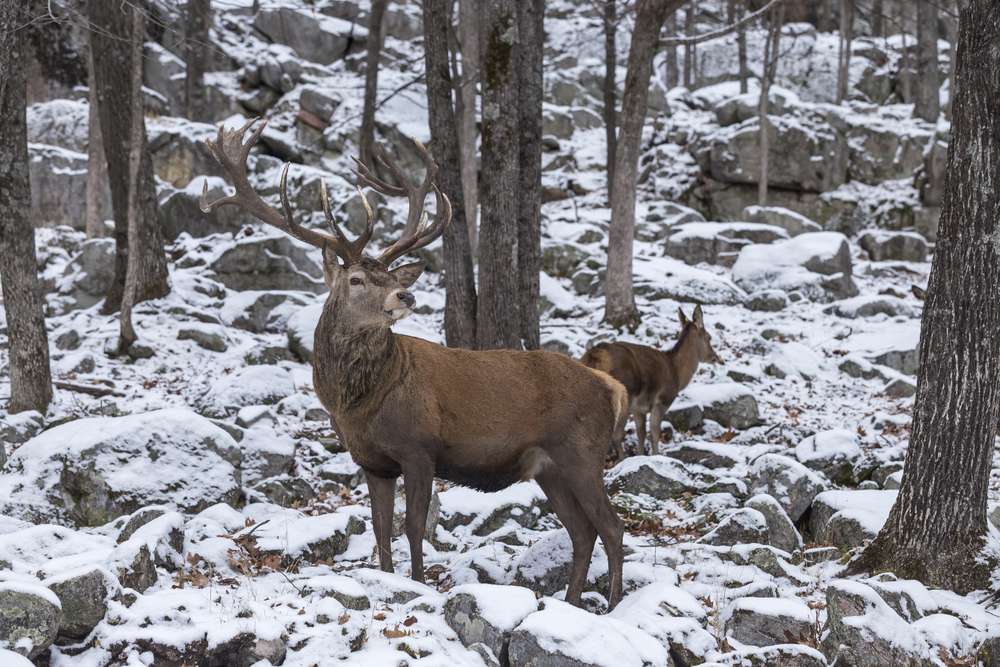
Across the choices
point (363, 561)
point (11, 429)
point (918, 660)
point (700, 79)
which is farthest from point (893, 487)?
point (700, 79)

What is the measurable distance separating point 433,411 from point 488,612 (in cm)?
151

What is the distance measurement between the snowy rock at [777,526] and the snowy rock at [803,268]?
1149cm

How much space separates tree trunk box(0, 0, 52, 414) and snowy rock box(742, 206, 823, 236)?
18.5m

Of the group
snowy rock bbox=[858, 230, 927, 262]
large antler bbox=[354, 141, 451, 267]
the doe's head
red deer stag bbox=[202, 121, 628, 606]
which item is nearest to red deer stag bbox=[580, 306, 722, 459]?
the doe's head

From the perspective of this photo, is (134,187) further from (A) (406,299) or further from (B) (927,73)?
(B) (927,73)

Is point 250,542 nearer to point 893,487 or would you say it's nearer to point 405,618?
point 405,618

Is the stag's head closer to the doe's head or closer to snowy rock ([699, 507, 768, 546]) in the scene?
snowy rock ([699, 507, 768, 546])

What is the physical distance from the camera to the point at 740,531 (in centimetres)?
728

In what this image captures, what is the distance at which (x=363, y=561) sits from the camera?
271 inches

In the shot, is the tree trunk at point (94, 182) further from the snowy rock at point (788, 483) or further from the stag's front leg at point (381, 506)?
the snowy rock at point (788, 483)

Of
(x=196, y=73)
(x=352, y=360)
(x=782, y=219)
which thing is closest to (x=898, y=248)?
(x=782, y=219)

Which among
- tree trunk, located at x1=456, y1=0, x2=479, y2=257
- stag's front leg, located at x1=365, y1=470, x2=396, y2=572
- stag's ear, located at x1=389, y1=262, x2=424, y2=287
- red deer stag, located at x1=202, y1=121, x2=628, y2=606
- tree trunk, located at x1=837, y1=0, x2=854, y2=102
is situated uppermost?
tree trunk, located at x1=837, y1=0, x2=854, y2=102

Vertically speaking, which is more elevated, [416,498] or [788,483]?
[416,498]

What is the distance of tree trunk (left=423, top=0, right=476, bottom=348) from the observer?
1126cm
